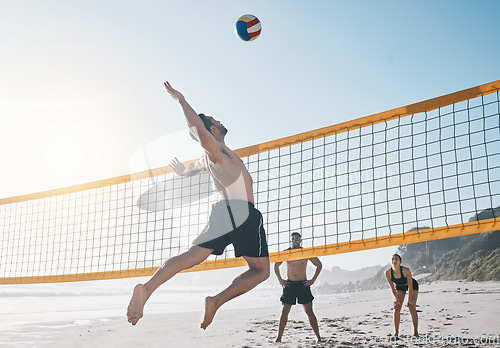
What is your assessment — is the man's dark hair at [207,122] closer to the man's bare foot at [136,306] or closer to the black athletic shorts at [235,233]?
the black athletic shorts at [235,233]

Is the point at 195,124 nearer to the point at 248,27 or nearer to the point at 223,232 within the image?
the point at 223,232

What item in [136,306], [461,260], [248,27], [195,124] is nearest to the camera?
[136,306]

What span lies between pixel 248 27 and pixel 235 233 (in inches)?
121

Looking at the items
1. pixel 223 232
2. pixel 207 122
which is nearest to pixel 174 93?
pixel 207 122

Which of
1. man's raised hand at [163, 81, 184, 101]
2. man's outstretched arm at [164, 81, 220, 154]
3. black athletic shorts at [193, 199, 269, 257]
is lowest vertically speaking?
black athletic shorts at [193, 199, 269, 257]

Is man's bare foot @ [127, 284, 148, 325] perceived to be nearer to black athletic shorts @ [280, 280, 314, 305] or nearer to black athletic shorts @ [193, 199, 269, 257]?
black athletic shorts @ [193, 199, 269, 257]

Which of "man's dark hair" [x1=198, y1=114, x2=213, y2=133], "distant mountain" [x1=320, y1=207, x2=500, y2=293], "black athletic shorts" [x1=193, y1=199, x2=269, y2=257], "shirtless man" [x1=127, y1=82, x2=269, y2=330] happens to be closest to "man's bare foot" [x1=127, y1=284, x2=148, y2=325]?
"shirtless man" [x1=127, y1=82, x2=269, y2=330]

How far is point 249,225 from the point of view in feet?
11.1

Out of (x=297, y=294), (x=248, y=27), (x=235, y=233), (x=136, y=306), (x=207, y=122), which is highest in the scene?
(x=248, y=27)

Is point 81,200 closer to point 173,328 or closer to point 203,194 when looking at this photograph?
point 203,194

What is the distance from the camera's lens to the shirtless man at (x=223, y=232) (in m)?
3.17

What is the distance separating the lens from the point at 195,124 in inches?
127

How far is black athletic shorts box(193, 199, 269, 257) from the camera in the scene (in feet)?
11.1

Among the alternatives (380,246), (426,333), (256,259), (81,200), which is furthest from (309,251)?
(81,200)
